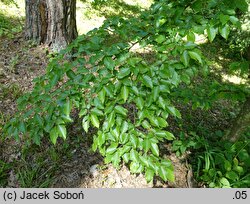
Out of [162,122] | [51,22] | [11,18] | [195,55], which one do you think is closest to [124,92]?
[162,122]

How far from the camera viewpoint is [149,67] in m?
1.81

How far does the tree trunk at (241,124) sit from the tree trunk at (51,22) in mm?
2611

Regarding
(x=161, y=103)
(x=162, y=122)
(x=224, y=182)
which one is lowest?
(x=224, y=182)

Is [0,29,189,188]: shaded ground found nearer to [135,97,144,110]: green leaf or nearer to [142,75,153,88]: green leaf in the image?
[135,97,144,110]: green leaf

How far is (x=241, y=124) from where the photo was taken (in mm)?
3002

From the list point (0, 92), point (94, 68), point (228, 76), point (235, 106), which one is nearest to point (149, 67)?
point (94, 68)

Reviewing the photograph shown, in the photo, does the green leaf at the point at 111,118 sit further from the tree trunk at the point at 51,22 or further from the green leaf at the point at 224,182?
the tree trunk at the point at 51,22

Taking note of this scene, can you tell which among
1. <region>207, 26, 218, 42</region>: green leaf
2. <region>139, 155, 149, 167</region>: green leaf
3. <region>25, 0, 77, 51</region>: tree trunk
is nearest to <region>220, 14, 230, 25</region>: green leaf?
<region>207, 26, 218, 42</region>: green leaf

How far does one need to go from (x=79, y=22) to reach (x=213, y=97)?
12.2 ft

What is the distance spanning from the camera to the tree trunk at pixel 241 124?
9.59 feet

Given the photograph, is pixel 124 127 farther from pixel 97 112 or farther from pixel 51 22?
pixel 51 22

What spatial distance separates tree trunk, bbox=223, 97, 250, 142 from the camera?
9.59 ft

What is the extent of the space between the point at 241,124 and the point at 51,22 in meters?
2.84

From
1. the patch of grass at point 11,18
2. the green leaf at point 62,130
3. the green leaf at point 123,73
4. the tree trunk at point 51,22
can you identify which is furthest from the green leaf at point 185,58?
the patch of grass at point 11,18
